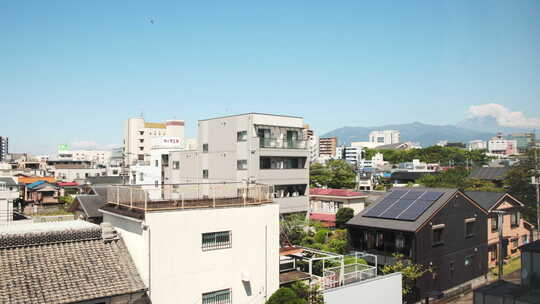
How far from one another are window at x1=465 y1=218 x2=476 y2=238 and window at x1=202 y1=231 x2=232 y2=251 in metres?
17.4

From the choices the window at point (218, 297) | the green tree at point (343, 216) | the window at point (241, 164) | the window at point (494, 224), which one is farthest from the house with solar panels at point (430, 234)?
the window at point (241, 164)

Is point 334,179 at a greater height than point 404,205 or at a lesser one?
lesser

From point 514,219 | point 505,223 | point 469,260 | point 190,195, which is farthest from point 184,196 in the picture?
point 514,219

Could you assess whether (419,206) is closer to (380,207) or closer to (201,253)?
(380,207)

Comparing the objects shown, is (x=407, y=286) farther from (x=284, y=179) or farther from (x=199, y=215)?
(x=284, y=179)

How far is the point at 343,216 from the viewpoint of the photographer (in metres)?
38.8

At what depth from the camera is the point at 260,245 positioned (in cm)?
1448

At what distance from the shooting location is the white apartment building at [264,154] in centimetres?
3619

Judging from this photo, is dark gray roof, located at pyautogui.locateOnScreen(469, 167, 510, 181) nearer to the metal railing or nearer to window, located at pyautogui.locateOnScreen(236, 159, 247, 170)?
window, located at pyautogui.locateOnScreen(236, 159, 247, 170)

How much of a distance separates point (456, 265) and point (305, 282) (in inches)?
502

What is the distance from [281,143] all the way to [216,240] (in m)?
24.6

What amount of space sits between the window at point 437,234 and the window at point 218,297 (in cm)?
1326

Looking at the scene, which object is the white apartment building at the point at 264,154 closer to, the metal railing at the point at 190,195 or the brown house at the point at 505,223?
the brown house at the point at 505,223

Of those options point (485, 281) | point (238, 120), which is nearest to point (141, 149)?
point (238, 120)
